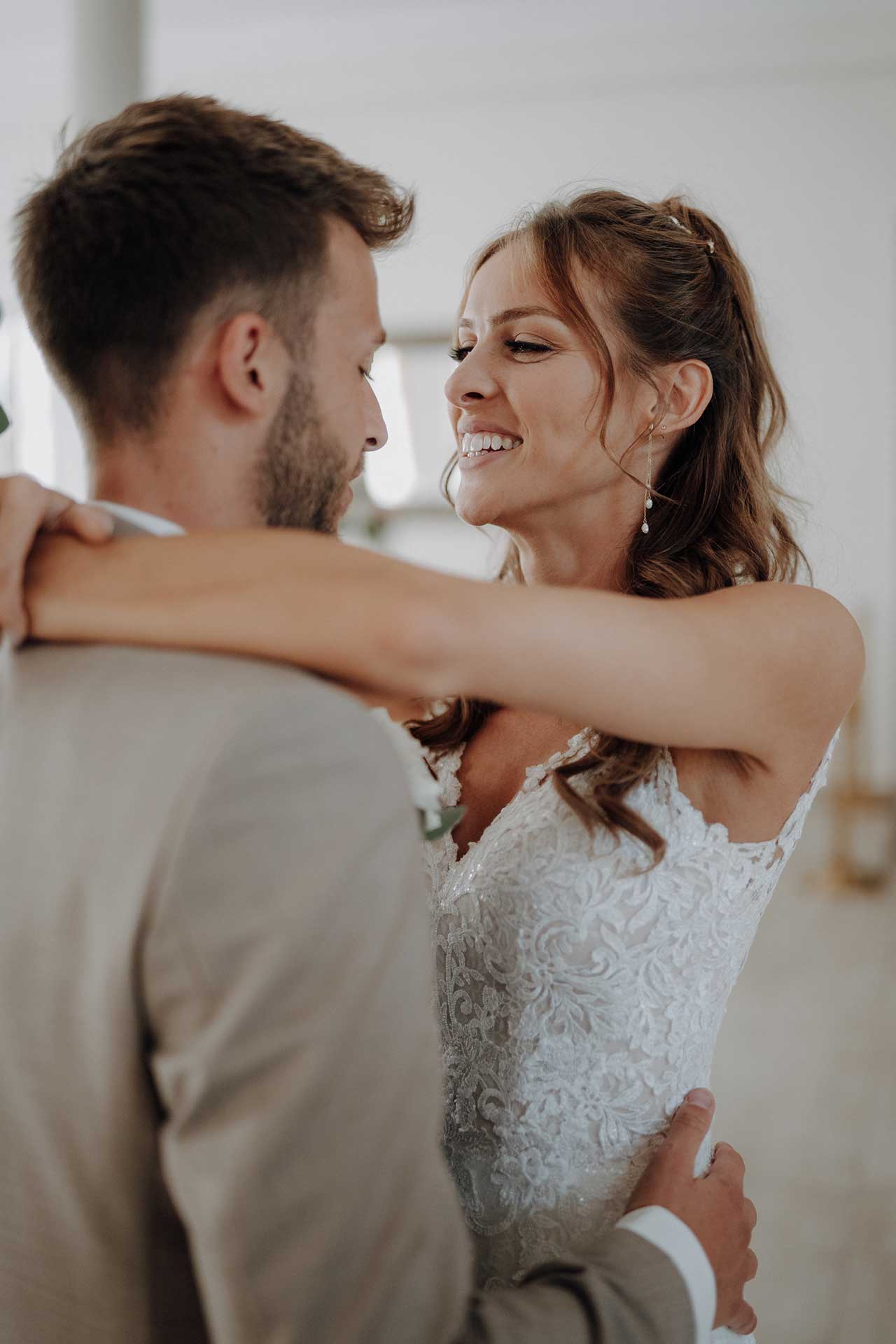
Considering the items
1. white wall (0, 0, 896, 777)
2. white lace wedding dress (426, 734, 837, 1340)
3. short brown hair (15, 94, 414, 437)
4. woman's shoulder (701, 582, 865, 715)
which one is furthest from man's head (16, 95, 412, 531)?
white wall (0, 0, 896, 777)

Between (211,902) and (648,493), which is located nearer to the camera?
(211,902)

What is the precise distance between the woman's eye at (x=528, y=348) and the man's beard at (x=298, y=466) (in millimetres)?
726

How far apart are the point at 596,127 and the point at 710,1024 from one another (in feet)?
19.2

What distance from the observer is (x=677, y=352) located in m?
1.68

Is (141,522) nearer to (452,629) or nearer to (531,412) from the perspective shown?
(452,629)

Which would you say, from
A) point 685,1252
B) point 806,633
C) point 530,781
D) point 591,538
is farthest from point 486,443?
point 685,1252

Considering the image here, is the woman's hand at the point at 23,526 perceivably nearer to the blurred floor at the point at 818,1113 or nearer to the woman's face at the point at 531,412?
the woman's face at the point at 531,412

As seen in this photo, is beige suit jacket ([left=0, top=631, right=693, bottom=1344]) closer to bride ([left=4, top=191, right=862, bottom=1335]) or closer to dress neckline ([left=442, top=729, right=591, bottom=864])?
bride ([left=4, top=191, right=862, bottom=1335])

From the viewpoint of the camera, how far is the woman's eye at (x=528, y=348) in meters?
1.67

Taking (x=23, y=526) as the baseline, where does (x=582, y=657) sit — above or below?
below

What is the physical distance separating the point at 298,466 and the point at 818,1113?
121 inches

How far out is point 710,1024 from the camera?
4.66 feet

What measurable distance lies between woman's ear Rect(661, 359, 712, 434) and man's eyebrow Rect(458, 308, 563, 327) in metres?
0.19

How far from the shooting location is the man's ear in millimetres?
936
